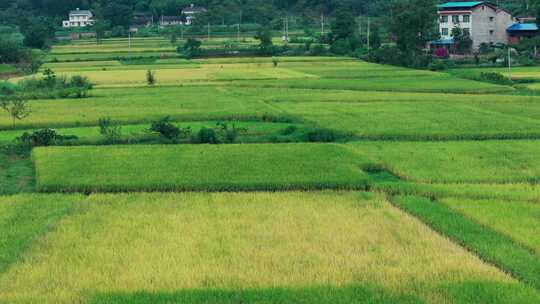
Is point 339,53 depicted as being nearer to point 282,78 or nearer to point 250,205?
point 282,78

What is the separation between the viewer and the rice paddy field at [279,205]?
8.48 meters

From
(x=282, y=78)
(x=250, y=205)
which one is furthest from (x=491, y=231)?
(x=282, y=78)

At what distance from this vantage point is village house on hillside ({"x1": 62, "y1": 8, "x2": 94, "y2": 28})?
81938 mm

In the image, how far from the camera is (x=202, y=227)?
1081cm

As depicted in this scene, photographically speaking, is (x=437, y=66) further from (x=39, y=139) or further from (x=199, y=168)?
(x=199, y=168)

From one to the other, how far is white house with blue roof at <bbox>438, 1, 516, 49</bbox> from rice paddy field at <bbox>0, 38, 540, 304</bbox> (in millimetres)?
24548

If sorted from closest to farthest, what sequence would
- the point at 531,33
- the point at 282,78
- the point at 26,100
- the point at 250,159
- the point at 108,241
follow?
1. the point at 108,241
2. the point at 250,159
3. the point at 26,100
4. the point at 282,78
5. the point at 531,33

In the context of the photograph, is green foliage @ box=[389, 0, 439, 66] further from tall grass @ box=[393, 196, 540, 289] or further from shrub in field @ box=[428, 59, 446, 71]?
tall grass @ box=[393, 196, 540, 289]

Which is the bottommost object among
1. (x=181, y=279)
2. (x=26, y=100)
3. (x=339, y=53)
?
(x=181, y=279)

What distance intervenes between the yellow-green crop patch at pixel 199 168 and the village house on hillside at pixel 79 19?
222 ft

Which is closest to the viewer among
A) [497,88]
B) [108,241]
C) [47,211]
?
[108,241]

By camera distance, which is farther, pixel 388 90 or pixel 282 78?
pixel 282 78

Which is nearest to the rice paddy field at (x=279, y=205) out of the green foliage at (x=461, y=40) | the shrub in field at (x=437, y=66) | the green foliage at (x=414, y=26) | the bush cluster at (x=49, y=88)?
the bush cluster at (x=49, y=88)

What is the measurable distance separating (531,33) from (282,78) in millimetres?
22674
